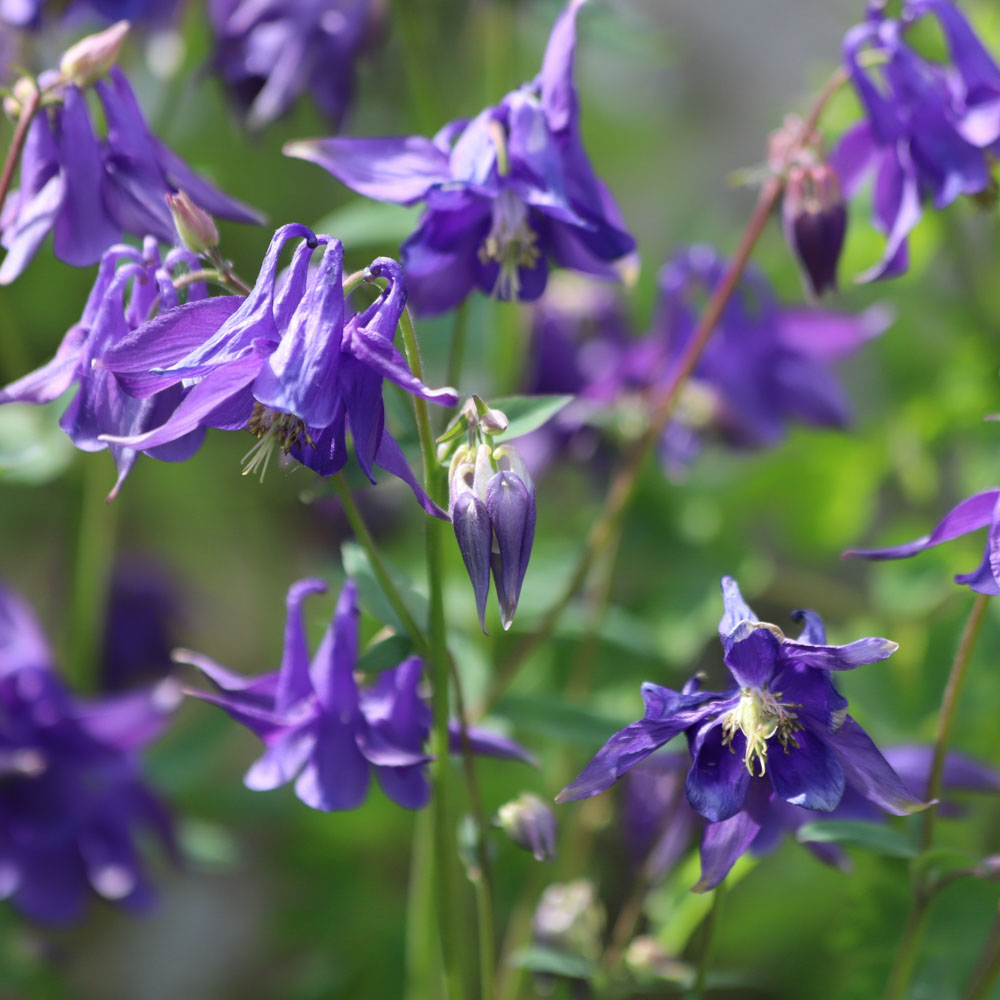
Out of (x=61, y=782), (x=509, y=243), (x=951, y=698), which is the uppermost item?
(x=509, y=243)

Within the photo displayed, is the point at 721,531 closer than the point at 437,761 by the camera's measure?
No

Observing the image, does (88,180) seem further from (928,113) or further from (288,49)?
(928,113)

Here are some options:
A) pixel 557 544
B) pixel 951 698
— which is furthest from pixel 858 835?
pixel 557 544

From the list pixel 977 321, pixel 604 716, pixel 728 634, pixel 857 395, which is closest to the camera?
pixel 728 634

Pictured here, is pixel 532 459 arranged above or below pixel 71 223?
below

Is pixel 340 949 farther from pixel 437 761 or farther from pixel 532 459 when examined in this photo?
pixel 437 761

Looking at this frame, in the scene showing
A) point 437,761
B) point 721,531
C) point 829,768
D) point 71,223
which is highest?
point 71,223

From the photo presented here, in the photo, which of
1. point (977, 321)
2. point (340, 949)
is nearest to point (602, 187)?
point (977, 321)

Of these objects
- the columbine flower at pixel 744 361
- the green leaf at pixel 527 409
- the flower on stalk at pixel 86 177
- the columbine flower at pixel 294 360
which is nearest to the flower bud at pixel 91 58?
the flower on stalk at pixel 86 177
